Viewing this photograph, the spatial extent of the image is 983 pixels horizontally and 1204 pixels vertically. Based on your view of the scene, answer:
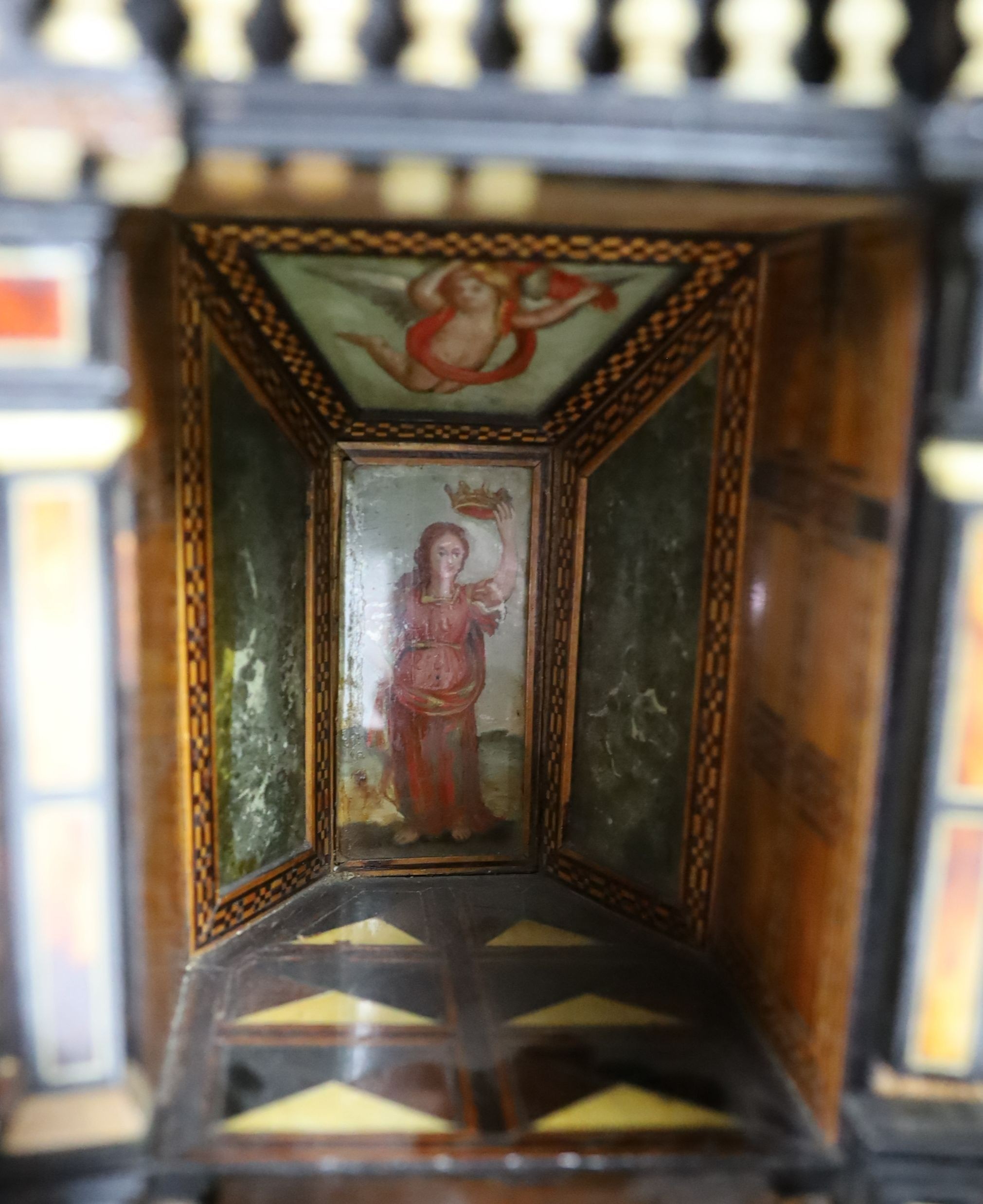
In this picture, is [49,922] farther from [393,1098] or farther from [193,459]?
[193,459]

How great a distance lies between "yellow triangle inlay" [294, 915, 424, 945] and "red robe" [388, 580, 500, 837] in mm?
558

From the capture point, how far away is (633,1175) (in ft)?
10.4

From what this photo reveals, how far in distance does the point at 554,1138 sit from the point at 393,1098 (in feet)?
1.65

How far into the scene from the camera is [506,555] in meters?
4.75

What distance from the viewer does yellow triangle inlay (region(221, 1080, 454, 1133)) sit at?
327 centimetres

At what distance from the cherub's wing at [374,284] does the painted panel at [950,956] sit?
2439 millimetres

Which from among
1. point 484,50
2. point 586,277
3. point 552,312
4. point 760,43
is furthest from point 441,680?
point 760,43

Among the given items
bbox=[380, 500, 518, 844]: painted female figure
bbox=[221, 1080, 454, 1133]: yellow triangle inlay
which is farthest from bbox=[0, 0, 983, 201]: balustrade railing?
bbox=[221, 1080, 454, 1133]: yellow triangle inlay

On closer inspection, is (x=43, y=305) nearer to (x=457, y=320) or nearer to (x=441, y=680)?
(x=457, y=320)

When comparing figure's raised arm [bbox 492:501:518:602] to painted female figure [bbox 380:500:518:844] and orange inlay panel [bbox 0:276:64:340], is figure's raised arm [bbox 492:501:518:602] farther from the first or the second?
orange inlay panel [bbox 0:276:64:340]

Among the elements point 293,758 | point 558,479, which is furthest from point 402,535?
point 293,758

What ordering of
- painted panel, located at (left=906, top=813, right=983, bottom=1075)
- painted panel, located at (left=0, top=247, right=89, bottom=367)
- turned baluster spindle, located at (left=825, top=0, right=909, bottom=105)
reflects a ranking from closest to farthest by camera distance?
turned baluster spindle, located at (left=825, top=0, right=909, bottom=105) → painted panel, located at (left=0, top=247, right=89, bottom=367) → painted panel, located at (left=906, top=813, right=983, bottom=1075)

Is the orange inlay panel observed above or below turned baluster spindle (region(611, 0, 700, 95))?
below

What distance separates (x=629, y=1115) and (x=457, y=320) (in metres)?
2.68
